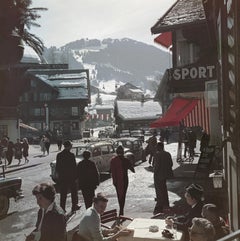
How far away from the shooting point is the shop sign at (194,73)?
1463 cm

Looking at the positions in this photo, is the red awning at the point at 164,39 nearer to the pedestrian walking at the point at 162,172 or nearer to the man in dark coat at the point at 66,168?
the pedestrian walking at the point at 162,172

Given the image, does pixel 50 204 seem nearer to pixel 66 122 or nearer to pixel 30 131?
pixel 30 131

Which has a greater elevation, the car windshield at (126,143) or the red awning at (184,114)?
the red awning at (184,114)

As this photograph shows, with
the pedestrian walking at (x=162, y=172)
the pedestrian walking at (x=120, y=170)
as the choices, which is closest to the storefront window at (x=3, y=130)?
the pedestrian walking at (x=162, y=172)

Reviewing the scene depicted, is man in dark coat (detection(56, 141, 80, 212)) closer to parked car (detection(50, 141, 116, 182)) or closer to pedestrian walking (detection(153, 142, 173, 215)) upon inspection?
pedestrian walking (detection(153, 142, 173, 215))

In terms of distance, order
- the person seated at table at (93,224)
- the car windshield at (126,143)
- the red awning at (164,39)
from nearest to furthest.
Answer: the person seated at table at (93,224) < the red awning at (164,39) < the car windshield at (126,143)

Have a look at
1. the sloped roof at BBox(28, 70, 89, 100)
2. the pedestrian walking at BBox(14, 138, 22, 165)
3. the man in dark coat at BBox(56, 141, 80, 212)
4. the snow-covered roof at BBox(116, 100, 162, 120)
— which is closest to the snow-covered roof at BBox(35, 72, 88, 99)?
the sloped roof at BBox(28, 70, 89, 100)

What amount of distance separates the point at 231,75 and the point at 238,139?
37.3 inches

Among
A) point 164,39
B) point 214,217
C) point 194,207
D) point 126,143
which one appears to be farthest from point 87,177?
point 126,143

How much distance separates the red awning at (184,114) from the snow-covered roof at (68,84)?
58.6m

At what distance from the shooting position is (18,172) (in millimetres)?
27203

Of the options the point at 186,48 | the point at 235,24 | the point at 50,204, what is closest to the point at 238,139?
the point at 235,24

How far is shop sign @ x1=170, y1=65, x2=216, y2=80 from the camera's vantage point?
1463 cm

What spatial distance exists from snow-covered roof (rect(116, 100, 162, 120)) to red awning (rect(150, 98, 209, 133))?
228ft
